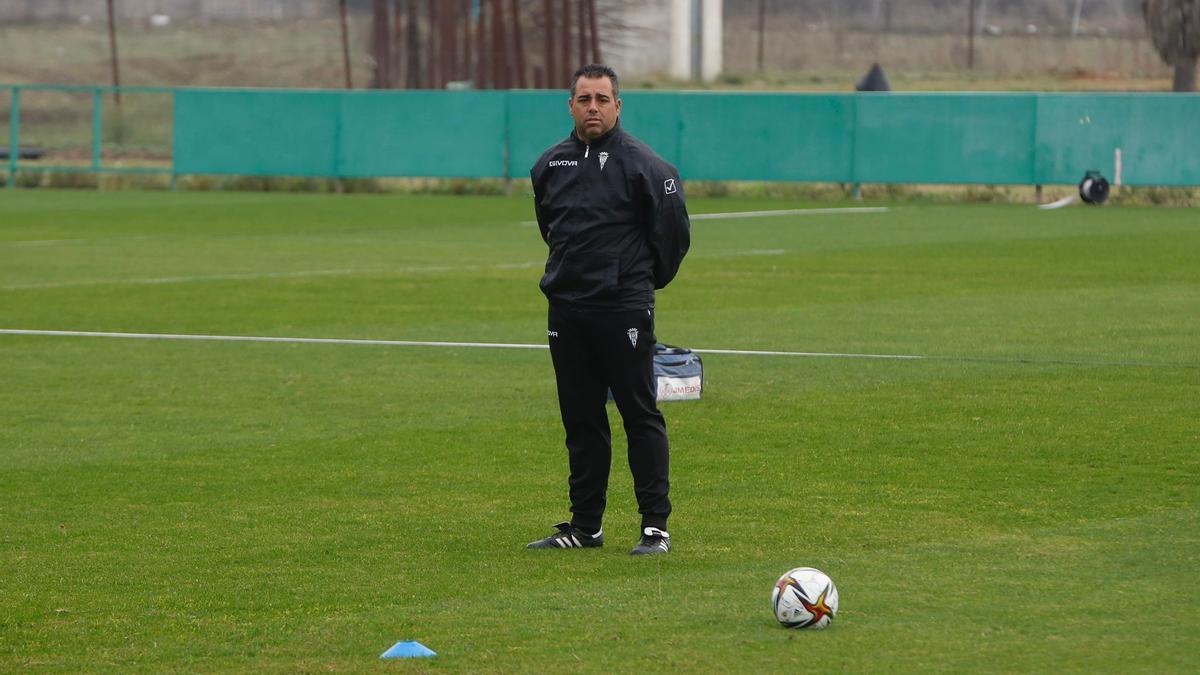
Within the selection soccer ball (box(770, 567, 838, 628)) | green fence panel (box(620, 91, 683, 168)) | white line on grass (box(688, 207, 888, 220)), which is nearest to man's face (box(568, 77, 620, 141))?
soccer ball (box(770, 567, 838, 628))

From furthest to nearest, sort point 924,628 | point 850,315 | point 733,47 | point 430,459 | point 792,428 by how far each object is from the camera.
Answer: point 733,47 < point 850,315 < point 792,428 < point 430,459 < point 924,628

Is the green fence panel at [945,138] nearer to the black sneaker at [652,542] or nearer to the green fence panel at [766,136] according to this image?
the green fence panel at [766,136]

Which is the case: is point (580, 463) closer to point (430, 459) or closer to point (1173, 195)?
point (430, 459)

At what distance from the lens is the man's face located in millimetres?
7969

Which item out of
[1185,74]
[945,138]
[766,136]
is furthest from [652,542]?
[1185,74]

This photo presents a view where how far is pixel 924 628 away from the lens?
22.4ft

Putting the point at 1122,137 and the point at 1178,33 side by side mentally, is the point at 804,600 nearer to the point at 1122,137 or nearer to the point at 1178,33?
Result: the point at 1122,137

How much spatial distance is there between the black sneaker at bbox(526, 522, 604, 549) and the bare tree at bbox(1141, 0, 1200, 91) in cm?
5278

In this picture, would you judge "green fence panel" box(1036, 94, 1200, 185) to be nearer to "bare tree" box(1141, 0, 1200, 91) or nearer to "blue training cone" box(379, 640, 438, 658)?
"bare tree" box(1141, 0, 1200, 91)

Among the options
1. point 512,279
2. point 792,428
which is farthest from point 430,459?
point 512,279

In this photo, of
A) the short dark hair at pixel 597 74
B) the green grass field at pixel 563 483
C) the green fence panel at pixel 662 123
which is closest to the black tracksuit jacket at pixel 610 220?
the short dark hair at pixel 597 74

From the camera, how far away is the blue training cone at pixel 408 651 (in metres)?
6.50

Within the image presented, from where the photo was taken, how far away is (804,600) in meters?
6.77

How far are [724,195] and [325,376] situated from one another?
26.6 m
